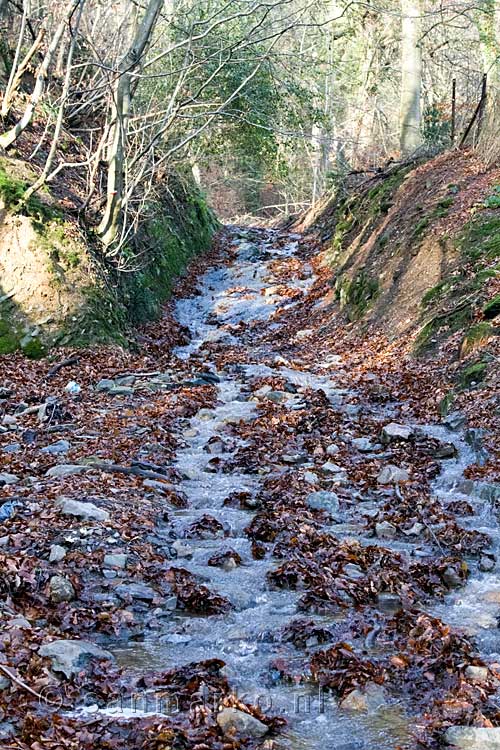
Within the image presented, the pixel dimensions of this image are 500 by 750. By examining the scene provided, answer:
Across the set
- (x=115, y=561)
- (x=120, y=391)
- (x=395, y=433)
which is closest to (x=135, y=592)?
(x=115, y=561)

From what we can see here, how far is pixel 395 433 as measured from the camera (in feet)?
23.8

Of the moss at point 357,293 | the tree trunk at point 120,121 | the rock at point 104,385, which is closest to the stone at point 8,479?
the rock at point 104,385

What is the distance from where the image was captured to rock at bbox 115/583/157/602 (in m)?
4.23

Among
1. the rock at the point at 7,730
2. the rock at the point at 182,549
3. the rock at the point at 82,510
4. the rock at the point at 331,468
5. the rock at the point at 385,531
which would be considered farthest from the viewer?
the rock at the point at 331,468

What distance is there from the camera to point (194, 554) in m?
4.94

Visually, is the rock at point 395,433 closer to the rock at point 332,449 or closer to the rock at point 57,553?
the rock at point 332,449

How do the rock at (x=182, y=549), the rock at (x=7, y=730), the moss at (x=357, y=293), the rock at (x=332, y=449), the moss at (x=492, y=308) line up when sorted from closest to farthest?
the rock at (x=7, y=730), the rock at (x=182, y=549), the rock at (x=332, y=449), the moss at (x=492, y=308), the moss at (x=357, y=293)

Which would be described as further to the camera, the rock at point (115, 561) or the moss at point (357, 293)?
the moss at point (357, 293)

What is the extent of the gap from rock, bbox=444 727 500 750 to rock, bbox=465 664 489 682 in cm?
42

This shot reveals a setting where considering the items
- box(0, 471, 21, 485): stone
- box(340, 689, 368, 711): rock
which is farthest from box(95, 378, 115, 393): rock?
box(340, 689, 368, 711): rock

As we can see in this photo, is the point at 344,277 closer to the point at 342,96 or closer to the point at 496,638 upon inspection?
the point at 496,638

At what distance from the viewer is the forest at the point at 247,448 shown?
3.27 meters

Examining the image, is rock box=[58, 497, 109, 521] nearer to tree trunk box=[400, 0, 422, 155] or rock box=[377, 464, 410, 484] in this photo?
rock box=[377, 464, 410, 484]

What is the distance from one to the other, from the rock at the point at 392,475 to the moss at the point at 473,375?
72.2 inches
